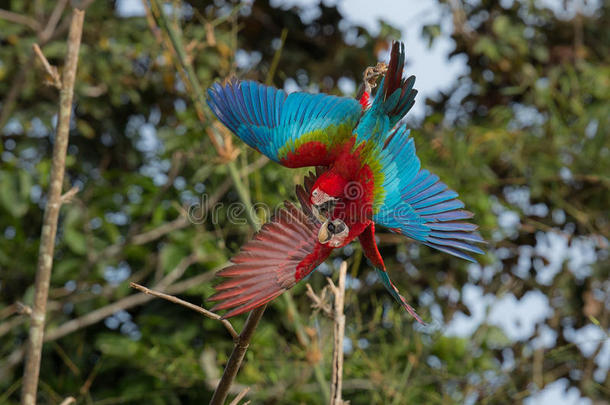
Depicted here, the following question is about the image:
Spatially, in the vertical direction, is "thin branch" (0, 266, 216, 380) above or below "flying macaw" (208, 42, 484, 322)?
below

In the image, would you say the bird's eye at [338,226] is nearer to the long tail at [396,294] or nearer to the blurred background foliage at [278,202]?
the long tail at [396,294]

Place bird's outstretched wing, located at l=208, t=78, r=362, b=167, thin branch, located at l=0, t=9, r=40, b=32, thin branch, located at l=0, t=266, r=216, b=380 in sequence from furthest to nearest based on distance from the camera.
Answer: thin branch, located at l=0, t=9, r=40, b=32
thin branch, located at l=0, t=266, r=216, b=380
bird's outstretched wing, located at l=208, t=78, r=362, b=167

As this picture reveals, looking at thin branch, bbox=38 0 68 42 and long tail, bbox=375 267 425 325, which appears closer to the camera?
long tail, bbox=375 267 425 325

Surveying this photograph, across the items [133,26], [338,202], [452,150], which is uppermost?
[133,26]

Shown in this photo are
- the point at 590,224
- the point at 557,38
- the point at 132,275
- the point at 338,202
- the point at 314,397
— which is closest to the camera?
the point at 338,202

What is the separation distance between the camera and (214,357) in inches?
65.9

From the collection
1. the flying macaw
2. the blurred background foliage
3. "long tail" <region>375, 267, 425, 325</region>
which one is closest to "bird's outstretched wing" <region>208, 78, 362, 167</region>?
the flying macaw

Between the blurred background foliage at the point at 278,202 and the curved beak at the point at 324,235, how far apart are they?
0.88 m

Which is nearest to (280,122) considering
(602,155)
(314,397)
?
(314,397)

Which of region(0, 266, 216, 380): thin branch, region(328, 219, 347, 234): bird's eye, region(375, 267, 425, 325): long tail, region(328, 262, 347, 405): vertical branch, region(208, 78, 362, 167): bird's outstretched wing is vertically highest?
region(208, 78, 362, 167): bird's outstretched wing

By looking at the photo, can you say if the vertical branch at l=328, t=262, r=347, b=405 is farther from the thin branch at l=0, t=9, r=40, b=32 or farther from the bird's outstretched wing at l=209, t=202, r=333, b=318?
the thin branch at l=0, t=9, r=40, b=32

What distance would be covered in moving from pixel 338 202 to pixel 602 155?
1603 mm

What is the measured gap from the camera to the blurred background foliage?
1.66 meters

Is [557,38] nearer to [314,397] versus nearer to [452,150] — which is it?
[452,150]
